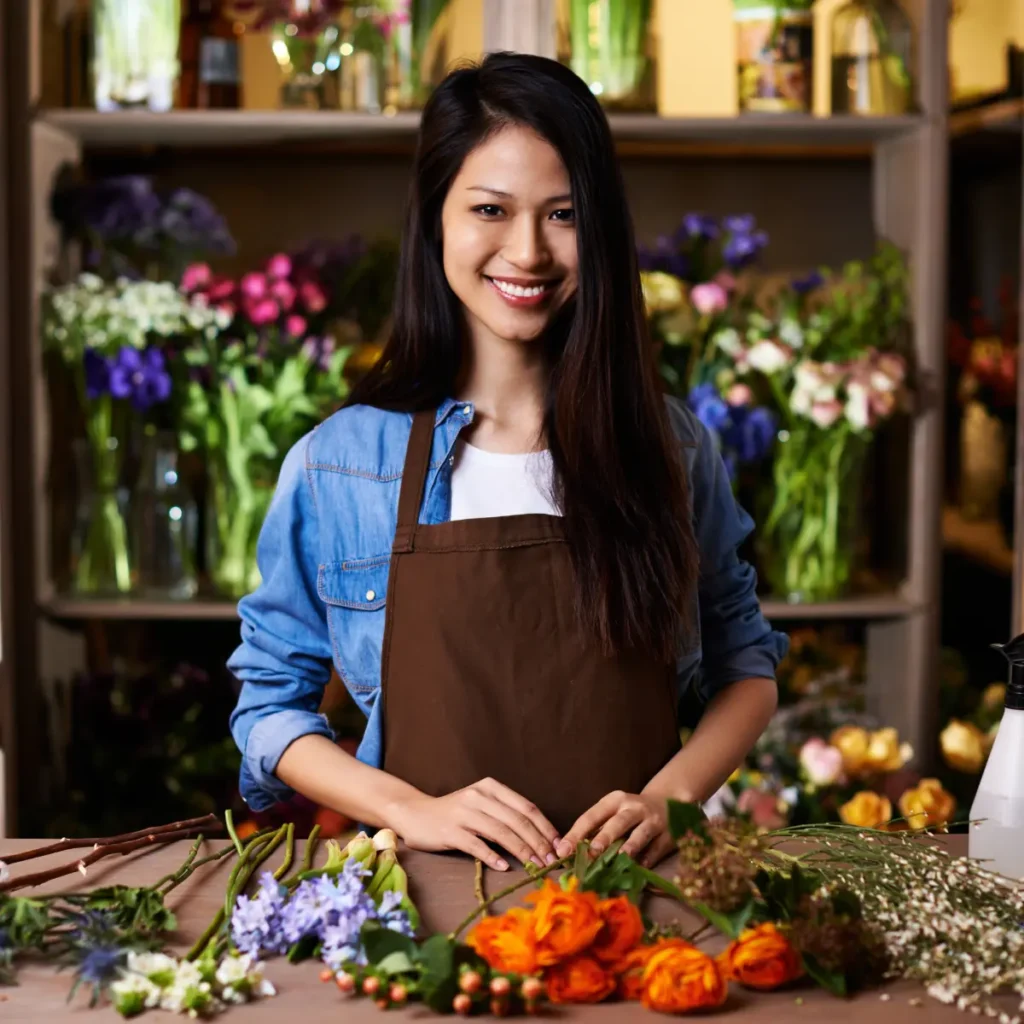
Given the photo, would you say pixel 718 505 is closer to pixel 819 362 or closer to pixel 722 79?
pixel 819 362

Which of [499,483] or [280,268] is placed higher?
[280,268]

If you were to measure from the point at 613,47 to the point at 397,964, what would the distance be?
1.80 meters

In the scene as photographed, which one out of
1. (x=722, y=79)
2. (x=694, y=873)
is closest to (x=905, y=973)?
(x=694, y=873)

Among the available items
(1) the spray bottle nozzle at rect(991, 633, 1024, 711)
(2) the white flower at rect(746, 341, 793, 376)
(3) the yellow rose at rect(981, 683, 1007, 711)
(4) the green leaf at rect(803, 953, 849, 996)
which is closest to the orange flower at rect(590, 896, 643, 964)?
(4) the green leaf at rect(803, 953, 849, 996)

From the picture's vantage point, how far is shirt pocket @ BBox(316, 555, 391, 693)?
4.58 feet

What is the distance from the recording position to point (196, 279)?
2285mm

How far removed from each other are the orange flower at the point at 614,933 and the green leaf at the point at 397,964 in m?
0.11

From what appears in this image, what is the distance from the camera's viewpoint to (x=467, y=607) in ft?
4.33

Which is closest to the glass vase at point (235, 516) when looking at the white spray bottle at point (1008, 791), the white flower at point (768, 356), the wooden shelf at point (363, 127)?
the wooden shelf at point (363, 127)

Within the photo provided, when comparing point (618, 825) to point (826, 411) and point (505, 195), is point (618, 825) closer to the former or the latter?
point (505, 195)

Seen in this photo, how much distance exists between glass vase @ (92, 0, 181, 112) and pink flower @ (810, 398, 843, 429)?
3.84 ft

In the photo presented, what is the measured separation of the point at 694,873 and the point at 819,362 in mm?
1596

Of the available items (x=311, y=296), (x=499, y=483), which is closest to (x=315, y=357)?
(x=311, y=296)

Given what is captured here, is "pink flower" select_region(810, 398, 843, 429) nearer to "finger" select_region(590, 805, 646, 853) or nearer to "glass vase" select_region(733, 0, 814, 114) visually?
"glass vase" select_region(733, 0, 814, 114)
